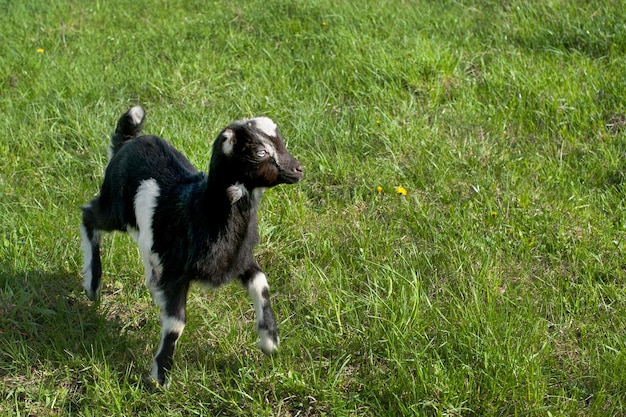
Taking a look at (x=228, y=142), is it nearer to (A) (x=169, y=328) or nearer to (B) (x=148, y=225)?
(B) (x=148, y=225)

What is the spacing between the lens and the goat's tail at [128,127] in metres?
4.06

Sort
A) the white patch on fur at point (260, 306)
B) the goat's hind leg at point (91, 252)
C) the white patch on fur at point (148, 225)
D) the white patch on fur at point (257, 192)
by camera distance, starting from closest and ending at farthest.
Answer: the white patch on fur at point (257, 192) < the white patch on fur at point (260, 306) < the white patch on fur at point (148, 225) < the goat's hind leg at point (91, 252)

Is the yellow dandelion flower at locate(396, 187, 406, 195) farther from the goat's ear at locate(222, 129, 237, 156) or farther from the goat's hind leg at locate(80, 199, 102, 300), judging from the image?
the goat's hind leg at locate(80, 199, 102, 300)

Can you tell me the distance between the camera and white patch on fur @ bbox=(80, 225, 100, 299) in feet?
12.7

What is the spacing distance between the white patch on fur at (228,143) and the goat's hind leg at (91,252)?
1.17m

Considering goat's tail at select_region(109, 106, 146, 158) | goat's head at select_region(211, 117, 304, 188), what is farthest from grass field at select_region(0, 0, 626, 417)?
goat's head at select_region(211, 117, 304, 188)

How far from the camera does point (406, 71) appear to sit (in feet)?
18.7

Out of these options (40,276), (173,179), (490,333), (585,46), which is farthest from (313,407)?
(585,46)

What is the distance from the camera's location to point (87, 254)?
3.95 meters

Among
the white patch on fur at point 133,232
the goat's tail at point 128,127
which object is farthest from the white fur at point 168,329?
the goat's tail at point 128,127

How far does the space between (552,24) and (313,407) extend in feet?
14.2

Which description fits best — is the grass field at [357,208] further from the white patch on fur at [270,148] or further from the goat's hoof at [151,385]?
the white patch on fur at [270,148]

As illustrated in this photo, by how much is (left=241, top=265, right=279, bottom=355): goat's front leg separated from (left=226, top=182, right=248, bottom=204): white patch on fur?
17.9 inches

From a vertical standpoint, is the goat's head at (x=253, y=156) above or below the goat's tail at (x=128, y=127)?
above
